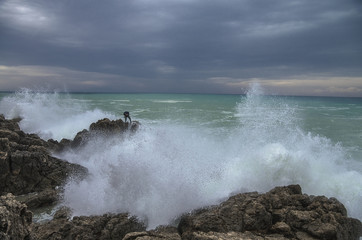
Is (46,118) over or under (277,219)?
over

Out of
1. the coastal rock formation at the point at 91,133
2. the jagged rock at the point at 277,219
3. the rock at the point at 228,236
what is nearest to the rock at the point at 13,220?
the rock at the point at 228,236

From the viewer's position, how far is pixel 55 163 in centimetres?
978

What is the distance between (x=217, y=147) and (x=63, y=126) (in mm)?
11682

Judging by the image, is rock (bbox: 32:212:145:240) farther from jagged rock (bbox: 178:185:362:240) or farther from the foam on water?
the foam on water

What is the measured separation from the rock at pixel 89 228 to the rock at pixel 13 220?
1500mm

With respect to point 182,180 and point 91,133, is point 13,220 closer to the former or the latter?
point 182,180

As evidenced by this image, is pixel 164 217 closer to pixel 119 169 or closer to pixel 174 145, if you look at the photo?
pixel 119 169

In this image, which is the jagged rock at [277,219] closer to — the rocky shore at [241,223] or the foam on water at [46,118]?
the rocky shore at [241,223]

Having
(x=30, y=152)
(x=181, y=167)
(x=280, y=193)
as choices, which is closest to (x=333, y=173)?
(x=280, y=193)

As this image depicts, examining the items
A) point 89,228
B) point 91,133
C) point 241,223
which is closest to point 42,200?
point 89,228

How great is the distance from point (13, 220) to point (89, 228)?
2.14 meters

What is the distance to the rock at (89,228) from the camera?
5246 millimetres

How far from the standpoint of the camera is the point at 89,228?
5406 mm

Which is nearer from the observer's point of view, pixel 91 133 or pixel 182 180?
pixel 182 180
